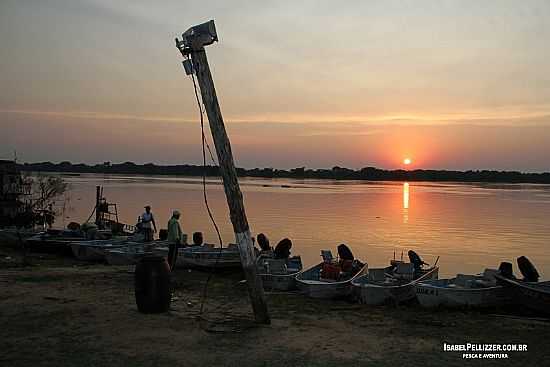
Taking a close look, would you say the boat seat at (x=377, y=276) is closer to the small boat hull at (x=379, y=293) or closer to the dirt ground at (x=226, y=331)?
the small boat hull at (x=379, y=293)

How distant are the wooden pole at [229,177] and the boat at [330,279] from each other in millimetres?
3980

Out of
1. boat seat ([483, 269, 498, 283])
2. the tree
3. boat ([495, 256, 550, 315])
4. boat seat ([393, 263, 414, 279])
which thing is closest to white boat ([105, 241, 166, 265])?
boat seat ([393, 263, 414, 279])

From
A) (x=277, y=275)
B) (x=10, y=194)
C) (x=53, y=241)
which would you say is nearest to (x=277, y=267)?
(x=277, y=275)

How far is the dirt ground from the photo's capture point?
7.99 m

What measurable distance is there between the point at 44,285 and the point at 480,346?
33.2 feet

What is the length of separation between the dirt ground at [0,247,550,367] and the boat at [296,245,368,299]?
1.57 feet

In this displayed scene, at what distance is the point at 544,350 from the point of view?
909 centimetres

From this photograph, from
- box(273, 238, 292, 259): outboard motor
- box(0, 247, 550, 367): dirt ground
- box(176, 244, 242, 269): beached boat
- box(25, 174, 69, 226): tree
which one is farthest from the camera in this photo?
box(25, 174, 69, 226): tree

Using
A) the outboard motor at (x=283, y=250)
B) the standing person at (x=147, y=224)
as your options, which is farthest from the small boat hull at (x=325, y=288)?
the standing person at (x=147, y=224)

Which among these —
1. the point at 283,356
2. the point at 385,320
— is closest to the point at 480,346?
the point at 385,320

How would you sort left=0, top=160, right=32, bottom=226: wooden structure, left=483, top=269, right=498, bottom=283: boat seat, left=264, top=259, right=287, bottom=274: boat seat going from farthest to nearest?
left=0, top=160, right=32, bottom=226: wooden structure → left=264, top=259, right=287, bottom=274: boat seat → left=483, top=269, right=498, bottom=283: boat seat

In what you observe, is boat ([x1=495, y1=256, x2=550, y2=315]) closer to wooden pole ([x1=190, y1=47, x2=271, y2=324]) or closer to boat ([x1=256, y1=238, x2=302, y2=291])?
boat ([x1=256, y1=238, x2=302, y2=291])

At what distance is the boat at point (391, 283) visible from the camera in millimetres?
13234

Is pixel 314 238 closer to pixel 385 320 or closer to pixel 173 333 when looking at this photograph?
pixel 385 320
